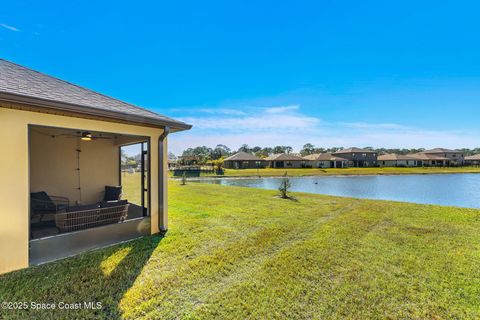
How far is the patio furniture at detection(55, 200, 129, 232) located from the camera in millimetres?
3980

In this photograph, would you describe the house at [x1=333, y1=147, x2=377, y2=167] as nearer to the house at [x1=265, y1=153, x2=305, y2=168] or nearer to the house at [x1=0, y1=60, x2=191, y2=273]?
the house at [x1=265, y1=153, x2=305, y2=168]

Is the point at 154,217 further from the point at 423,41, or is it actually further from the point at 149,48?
the point at 423,41

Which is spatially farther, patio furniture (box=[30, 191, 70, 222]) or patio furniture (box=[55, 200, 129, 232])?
patio furniture (box=[30, 191, 70, 222])

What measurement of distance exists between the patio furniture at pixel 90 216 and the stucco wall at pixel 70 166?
2.61 meters

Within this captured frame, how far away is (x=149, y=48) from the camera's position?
11359mm

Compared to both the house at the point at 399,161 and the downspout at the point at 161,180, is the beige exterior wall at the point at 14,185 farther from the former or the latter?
the house at the point at 399,161

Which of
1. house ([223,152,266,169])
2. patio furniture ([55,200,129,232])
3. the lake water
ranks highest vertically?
house ([223,152,266,169])

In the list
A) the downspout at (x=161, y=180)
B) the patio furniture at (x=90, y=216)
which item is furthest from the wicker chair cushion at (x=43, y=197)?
the downspout at (x=161, y=180)

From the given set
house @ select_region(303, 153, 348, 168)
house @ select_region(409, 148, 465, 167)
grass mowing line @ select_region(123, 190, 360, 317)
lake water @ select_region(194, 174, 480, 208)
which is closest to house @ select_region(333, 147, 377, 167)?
house @ select_region(303, 153, 348, 168)

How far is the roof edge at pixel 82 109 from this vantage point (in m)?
2.98

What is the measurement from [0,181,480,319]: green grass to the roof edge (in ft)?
8.00

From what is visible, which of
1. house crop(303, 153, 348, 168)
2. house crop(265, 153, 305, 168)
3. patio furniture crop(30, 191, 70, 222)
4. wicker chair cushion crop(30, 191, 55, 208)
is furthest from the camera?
house crop(303, 153, 348, 168)

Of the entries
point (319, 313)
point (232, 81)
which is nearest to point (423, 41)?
point (232, 81)

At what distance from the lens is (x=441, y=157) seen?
56281 millimetres
